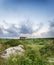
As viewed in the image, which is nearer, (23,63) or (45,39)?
(23,63)

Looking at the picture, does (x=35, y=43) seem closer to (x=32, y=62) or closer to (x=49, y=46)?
(x=49, y=46)

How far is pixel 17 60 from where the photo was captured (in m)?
5.54

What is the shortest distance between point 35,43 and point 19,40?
434mm

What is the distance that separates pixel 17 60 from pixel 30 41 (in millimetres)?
1505

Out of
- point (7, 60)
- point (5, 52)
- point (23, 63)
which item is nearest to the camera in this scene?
point (23, 63)

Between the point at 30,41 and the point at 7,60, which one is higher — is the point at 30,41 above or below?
above

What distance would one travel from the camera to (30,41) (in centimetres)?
698

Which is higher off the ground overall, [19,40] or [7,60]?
[19,40]

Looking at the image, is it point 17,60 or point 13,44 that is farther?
point 13,44

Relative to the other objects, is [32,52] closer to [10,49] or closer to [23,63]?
[23,63]

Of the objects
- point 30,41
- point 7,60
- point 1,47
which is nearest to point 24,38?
point 30,41

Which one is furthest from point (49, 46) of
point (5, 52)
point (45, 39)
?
point (5, 52)

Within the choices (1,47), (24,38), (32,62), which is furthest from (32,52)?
(1,47)

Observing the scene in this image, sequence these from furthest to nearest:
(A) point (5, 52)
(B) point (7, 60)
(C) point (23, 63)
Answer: (A) point (5, 52)
(B) point (7, 60)
(C) point (23, 63)
